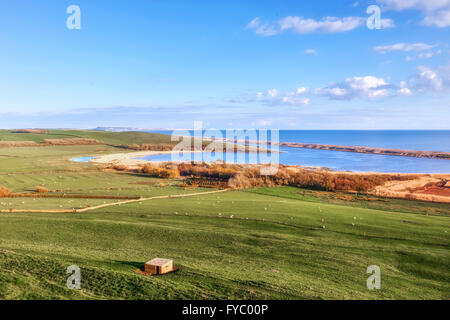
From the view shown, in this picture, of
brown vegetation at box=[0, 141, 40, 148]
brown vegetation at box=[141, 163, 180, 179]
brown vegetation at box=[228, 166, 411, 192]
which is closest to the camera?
brown vegetation at box=[228, 166, 411, 192]

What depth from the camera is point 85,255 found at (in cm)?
1452

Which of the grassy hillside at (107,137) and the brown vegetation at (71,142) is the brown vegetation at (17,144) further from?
the grassy hillside at (107,137)

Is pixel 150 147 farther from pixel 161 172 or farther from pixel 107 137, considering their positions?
pixel 161 172

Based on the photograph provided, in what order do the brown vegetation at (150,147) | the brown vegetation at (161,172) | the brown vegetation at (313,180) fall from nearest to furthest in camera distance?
the brown vegetation at (313,180) → the brown vegetation at (161,172) → the brown vegetation at (150,147)

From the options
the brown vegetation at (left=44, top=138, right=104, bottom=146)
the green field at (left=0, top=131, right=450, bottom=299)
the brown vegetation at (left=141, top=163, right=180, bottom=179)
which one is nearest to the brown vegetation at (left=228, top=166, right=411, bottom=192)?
the brown vegetation at (left=141, top=163, right=180, bottom=179)

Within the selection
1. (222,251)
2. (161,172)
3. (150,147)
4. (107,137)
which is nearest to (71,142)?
(107,137)

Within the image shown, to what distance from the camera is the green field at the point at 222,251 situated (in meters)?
10.7

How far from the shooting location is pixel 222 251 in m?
17.0

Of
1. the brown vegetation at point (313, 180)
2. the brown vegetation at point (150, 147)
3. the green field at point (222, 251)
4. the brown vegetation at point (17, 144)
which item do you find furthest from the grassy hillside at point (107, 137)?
the green field at point (222, 251)

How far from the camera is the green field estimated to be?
1069 cm

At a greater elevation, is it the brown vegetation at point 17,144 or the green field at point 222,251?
the brown vegetation at point 17,144

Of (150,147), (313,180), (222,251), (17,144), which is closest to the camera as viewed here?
(222,251)

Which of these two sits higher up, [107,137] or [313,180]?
[107,137]

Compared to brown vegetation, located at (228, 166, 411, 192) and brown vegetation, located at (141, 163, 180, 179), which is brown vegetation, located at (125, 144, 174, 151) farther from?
brown vegetation, located at (228, 166, 411, 192)
